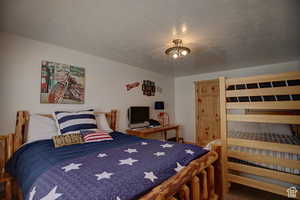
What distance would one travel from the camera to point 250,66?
3699mm

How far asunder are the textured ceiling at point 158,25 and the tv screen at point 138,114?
1331 millimetres

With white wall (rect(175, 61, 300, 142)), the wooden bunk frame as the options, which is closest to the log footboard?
the wooden bunk frame

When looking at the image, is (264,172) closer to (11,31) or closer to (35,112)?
(35,112)

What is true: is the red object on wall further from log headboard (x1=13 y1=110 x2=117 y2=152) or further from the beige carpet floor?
the beige carpet floor

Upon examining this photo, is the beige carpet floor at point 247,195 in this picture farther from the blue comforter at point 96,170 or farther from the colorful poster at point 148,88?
the colorful poster at point 148,88

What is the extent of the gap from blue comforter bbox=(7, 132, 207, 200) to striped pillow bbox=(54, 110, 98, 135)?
1.35 feet

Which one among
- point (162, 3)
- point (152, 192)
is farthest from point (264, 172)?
point (162, 3)

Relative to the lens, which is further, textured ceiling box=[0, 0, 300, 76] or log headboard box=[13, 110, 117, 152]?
log headboard box=[13, 110, 117, 152]

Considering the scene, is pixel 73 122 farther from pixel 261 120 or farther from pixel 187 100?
pixel 187 100

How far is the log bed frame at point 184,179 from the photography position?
3.02 ft

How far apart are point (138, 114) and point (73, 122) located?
172 centimetres

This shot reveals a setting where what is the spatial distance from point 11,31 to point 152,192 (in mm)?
2660

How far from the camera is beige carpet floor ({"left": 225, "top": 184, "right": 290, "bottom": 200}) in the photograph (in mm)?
1882

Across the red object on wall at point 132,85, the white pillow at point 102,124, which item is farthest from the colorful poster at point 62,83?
the red object on wall at point 132,85
